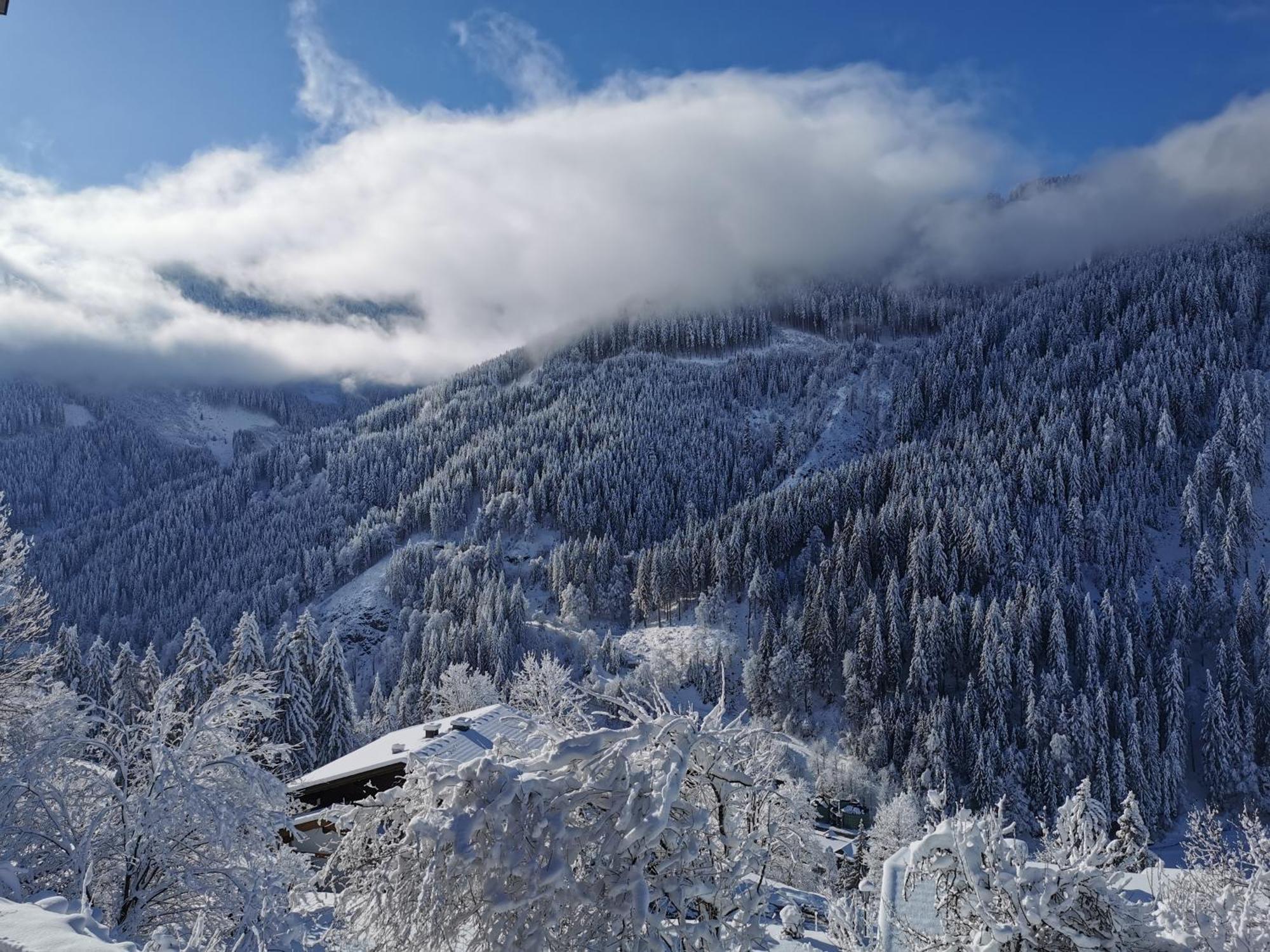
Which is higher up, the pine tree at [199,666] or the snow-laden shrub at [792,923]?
the pine tree at [199,666]

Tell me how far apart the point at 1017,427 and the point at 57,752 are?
152739mm

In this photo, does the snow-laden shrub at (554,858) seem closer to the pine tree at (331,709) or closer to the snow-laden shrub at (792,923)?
the snow-laden shrub at (792,923)

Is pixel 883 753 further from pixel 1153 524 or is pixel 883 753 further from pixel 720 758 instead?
pixel 720 758

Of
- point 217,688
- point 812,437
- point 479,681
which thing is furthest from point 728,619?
point 217,688

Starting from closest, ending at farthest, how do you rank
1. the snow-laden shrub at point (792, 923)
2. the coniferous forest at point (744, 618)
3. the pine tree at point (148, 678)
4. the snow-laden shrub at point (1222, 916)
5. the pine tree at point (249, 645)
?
1. the snow-laden shrub at point (1222, 916)
2. the coniferous forest at point (744, 618)
3. the snow-laden shrub at point (792, 923)
4. the pine tree at point (249, 645)
5. the pine tree at point (148, 678)


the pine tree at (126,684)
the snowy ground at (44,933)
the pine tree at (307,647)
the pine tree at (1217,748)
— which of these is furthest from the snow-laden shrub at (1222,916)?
the pine tree at (1217,748)

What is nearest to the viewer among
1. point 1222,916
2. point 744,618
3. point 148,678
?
point 1222,916

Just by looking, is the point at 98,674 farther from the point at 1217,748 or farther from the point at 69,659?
the point at 1217,748

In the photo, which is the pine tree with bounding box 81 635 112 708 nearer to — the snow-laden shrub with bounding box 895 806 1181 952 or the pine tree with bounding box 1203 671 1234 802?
the snow-laden shrub with bounding box 895 806 1181 952

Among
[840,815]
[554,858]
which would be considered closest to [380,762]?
[554,858]

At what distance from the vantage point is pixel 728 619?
113062 millimetres

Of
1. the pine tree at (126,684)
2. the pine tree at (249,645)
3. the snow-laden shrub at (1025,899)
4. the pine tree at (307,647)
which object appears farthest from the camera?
the pine tree at (307,647)

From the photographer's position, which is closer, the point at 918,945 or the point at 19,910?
the point at 19,910

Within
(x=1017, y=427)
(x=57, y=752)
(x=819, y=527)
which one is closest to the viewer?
(x=57, y=752)
